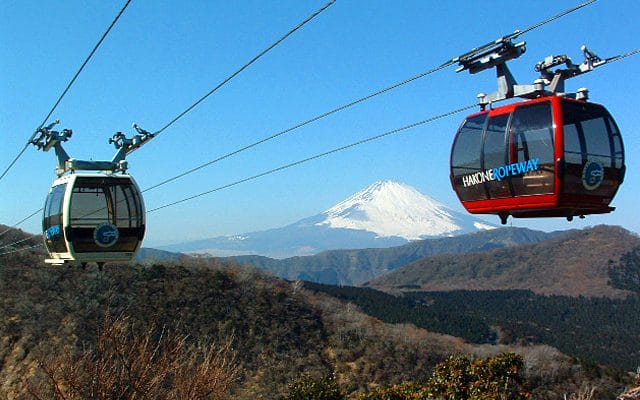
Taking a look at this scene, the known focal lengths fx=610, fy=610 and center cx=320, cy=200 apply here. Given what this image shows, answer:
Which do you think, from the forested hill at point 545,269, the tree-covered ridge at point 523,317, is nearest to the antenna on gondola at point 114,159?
the tree-covered ridge at point 523,317

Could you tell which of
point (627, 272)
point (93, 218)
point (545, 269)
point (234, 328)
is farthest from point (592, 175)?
point (545, 269)

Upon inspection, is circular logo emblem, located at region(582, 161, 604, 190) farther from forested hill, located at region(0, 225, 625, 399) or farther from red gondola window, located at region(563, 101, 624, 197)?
forested hill, located at region(0, 225, 625, 399)

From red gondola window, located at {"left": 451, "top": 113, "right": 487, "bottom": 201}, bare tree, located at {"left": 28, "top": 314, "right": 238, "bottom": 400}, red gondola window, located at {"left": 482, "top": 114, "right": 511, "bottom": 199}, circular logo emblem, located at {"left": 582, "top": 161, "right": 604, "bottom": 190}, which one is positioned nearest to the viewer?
circular logo emblem, located at {"left": 582, "top": 161, "right": 604, "bottom": 190}

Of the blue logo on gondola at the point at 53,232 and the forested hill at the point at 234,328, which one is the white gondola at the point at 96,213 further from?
the forested hill at the point at 234,328

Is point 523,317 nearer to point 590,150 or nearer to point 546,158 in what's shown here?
point 590,150

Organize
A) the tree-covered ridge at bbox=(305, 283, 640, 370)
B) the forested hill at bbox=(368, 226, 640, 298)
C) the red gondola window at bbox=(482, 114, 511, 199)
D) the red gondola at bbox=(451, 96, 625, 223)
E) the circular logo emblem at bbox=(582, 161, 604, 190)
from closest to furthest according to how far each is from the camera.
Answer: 1. the red gondola at bbox=(451, 96, 625, 223)
2. the circular logo emblem at bbox=(582, 161, 604, 190)
3. the red gondola window at bbox=(482, 114, 511, 199)
4. the tree-covered ridge at bbox=(305, 283, 640, 370)
5. the forested hill at bbox=(368, 226, 640, 298)

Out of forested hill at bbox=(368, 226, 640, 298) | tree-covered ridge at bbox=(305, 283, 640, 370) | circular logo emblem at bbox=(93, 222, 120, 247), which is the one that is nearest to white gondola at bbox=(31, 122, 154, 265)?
circular logo emblem at bbox=(93, 222, 120, 247)
